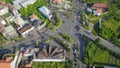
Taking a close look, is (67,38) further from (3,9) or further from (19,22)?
(3,9)

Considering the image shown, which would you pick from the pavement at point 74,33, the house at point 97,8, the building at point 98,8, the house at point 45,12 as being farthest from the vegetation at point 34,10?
the building at point 98,8

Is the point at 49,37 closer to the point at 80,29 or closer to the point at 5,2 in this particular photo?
the point at 80,29

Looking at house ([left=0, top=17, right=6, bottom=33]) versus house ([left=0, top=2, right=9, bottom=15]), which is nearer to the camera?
house ([left=0, top=17, right=6, bottom=33])

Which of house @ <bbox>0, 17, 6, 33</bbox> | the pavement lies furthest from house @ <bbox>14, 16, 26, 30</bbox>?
the pavement

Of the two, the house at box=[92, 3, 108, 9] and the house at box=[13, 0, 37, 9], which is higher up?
the house at box=[13, 0, 37, 9]

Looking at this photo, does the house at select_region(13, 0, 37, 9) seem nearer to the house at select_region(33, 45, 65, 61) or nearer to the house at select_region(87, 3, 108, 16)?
the house at select_region(87, 3, 108, 16)

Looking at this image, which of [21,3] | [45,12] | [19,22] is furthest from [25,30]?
[21,3]

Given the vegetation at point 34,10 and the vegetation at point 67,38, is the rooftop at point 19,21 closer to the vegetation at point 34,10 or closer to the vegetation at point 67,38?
the vegetation at point 34,10

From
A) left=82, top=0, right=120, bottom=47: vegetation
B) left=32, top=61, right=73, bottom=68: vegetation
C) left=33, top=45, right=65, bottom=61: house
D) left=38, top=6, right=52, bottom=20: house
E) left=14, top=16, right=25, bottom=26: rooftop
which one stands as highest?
left=38, top=6, right=52, bottom=20: house
